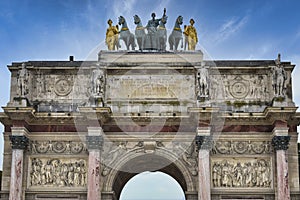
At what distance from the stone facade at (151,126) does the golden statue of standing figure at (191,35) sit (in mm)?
859

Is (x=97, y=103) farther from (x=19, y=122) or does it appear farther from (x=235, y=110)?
(x=235, y=110)

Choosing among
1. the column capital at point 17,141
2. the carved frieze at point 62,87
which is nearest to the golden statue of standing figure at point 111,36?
the carved frieze at point 62,87

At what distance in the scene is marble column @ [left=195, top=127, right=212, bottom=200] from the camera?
20781mm

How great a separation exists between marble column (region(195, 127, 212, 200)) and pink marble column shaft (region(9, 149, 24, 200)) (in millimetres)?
6357

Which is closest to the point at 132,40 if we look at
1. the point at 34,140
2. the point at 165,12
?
the point at 165,12

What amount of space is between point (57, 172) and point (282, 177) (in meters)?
8.10

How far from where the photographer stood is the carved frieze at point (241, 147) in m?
21.8

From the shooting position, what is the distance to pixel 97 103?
70.7 feet

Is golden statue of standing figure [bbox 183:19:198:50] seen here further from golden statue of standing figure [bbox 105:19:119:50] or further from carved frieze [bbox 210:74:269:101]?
golden statue of standing figure [bbox 105:19:119:50]

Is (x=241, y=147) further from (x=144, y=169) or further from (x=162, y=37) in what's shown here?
(x=162, y=37)

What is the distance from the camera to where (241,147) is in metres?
21.8

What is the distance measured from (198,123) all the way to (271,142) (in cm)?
281

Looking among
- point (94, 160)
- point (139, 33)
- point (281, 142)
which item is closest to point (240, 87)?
point (281, 142)

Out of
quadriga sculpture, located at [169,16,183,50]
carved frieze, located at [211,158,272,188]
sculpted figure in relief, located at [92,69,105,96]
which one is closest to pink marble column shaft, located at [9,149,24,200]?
sculpted figure in relief, located at [92,69,105,96]
